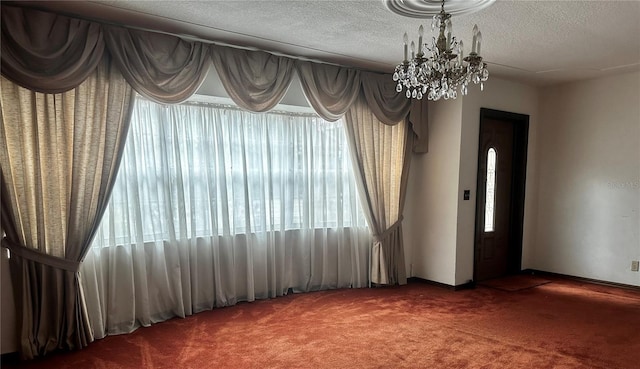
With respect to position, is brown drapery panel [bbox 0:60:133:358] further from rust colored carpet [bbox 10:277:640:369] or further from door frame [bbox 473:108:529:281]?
door frame [bbox 473:108:529:281]

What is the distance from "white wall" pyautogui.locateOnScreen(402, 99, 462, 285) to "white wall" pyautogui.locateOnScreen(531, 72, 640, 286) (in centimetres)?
167

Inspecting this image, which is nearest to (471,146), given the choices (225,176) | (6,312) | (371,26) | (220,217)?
(371,26)

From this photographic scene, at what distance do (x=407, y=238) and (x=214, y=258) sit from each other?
239 cm

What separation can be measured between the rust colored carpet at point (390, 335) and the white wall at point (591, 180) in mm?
703

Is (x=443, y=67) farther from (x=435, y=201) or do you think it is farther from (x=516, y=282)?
(x=516, y=282)

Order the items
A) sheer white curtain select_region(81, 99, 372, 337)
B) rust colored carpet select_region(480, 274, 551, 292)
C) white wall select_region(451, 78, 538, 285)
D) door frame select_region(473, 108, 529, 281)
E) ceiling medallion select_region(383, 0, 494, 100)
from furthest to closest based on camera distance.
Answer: door frame select_region(473, 108, 529, 281) < rust colored carpet select_region(480, 274, 551, 292) < white wall select_region(451, 78, 538, 285) < sheer white curtain select_region(81, 99, 372, 337) < ceiling medallion select_region(383, 0, 494, 100)

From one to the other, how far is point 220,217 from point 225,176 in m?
0.39

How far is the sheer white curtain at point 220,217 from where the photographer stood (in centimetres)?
338

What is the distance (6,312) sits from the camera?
2.86m

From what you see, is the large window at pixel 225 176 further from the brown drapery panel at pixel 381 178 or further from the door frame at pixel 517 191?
the door frame at pixel 517 191

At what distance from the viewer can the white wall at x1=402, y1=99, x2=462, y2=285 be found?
15.5 feet

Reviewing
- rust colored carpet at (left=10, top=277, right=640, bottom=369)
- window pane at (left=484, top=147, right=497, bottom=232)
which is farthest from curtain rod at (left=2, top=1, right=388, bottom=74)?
rust colored carpet at (left=10, top=277, right=640, bottom=369)

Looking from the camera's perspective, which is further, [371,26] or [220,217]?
[220,217]

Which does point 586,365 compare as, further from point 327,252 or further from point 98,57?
point 98,57
